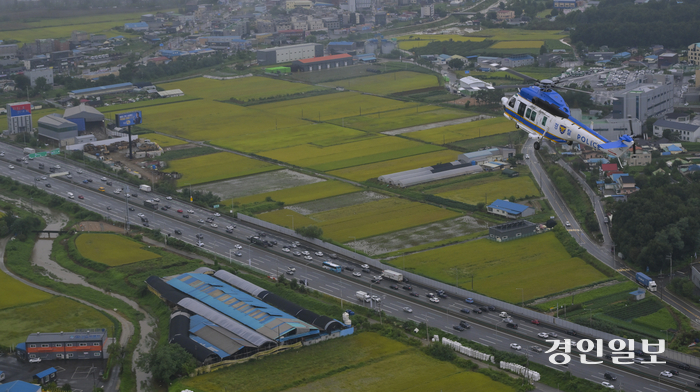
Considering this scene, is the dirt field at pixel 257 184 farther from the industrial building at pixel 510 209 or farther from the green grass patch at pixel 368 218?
the industrial building at pixel 510 209

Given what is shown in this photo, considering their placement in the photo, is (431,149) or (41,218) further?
(431,149)

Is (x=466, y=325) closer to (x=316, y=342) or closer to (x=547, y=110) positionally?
(x=316, y=342)

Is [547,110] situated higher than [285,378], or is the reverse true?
[547,110]

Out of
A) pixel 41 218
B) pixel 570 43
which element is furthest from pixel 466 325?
pixel 570 43

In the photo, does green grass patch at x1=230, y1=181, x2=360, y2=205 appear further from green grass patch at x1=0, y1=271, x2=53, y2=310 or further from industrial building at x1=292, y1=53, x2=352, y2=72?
industrial building at x1=292, y1=53, x2=352, y2=72

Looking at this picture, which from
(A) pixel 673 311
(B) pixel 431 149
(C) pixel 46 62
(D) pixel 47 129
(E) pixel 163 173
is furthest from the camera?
(C) pixel 46 62

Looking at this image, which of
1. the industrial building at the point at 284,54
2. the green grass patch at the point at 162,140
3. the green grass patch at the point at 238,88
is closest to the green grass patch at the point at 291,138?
the green grass patch at the point at 162,140

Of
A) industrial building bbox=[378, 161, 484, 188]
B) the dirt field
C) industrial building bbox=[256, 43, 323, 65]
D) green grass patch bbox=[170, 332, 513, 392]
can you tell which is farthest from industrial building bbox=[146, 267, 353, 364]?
industrial building bbox=[256, 43, 323, 65]
